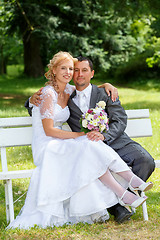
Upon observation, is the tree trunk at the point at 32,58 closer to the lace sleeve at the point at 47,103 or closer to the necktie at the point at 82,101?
the necktie at the point at 82,101

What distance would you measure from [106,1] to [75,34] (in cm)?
460

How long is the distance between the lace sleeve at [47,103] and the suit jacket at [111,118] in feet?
0.96

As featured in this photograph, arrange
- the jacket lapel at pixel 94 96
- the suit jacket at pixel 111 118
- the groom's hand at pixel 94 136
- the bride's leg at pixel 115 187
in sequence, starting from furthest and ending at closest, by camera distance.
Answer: the jacket lapel at pixel 94 96 < the suit jacket at pixel 111 118 < the groom's hand at pixel 94 136 < the bride's leg at pixel 115 187

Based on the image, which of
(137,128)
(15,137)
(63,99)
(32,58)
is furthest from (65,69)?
(32,58)

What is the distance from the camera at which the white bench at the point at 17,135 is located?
4161 millimetres

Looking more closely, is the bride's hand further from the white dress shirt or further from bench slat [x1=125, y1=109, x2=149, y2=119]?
bench slat [x1=125, y1=109, x2=149, y2=119]

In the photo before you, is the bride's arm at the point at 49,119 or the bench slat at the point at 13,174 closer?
the bench slat at the point at 13,174

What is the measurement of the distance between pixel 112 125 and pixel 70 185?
91 centimetres

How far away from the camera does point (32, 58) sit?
835 inches

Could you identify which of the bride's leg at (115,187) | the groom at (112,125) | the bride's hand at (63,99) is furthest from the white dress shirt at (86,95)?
the bride's leg at (115,187)

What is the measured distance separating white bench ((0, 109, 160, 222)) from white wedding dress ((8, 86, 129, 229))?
25 centimetres

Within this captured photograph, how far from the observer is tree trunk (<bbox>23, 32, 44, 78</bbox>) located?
20.5 metres

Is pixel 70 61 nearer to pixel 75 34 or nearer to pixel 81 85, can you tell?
pixel 81 85

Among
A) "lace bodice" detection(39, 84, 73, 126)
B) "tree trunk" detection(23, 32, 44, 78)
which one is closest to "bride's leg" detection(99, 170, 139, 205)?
"lace bodice" detection(39, 84, 73, 126)
